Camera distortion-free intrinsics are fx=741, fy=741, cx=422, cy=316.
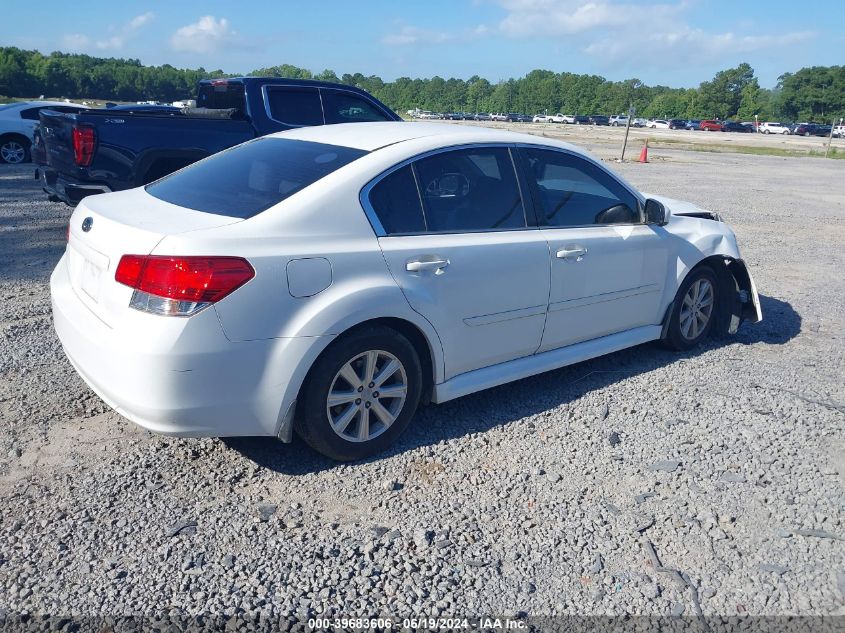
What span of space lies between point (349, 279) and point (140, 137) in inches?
201

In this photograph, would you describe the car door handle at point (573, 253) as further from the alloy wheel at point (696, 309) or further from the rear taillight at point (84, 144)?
the rear taillight at point (84, 144)

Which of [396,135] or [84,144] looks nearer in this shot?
[396,135]

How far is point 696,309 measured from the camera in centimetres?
573

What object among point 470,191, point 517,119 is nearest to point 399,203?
point 470,191

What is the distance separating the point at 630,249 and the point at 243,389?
9.36 ft

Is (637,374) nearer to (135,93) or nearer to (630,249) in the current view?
(630,249)

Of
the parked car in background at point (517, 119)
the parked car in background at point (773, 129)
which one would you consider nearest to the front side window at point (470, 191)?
the parked car in background at point (773, 129)

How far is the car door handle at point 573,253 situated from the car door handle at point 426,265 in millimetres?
919

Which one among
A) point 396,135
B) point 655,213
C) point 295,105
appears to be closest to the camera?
point 396,135

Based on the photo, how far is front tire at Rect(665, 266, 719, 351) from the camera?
5535 millimetres

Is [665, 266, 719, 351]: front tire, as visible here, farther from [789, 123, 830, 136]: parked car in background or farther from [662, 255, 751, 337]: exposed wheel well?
[789, 123, 830, 136]: parked car in background

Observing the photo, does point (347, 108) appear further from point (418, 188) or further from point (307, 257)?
point (307, 257)

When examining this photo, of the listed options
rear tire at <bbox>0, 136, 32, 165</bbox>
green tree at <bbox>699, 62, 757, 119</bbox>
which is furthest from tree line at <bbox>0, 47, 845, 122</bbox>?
rear tire at <bbox>0, 136, 32, 165</bbox>

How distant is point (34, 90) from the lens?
9319 centimetres
